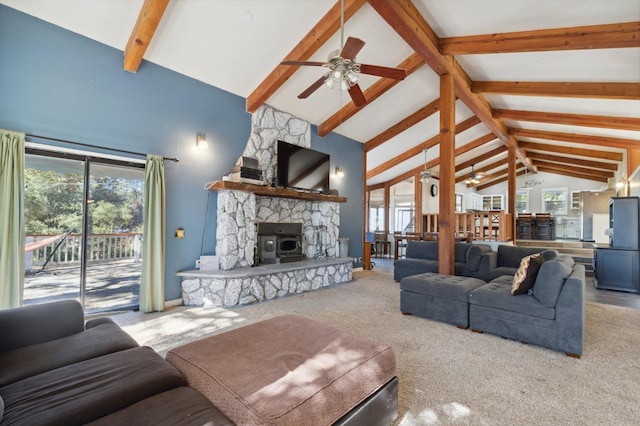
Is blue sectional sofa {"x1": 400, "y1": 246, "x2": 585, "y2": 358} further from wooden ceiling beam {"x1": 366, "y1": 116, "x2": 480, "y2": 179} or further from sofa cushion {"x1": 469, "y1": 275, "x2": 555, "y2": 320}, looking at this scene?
wooden ceiling beam {"x1": 366, "y1": 116, "x2": 480, "y2": 179}

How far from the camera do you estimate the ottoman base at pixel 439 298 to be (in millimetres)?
3506

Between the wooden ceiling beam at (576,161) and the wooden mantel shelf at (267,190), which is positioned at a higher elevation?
the wooden ceiling beam at (576,161)

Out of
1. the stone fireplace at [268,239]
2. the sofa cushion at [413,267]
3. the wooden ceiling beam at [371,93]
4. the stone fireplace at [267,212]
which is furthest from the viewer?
the sofa cushion at [413,267]

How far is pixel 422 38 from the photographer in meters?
3.91

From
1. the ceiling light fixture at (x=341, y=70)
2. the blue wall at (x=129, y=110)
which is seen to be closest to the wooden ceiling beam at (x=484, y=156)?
the blue wall at (x=129, y=110)

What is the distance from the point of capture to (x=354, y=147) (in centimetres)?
766

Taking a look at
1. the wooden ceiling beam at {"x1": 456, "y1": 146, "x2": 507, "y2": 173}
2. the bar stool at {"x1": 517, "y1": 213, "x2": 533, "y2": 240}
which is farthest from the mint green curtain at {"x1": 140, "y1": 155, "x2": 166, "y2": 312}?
the bar stool at {"x1": 517, "y1": 213, "x2": 533, "y2": 240}

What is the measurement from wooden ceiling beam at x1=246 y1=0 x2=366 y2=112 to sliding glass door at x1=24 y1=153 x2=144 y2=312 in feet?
7.17

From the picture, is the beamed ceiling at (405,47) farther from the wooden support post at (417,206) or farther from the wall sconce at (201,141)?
the wooden support post at (417,206)

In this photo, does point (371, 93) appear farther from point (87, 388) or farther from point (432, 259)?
point (87, 388)

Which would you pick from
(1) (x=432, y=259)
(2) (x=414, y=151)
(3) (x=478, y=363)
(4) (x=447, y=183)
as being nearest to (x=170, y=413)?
(3) (x=478, y=363)

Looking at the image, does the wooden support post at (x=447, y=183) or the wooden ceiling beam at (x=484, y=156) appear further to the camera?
the wooden ceiling beam at (x=484, y=156)

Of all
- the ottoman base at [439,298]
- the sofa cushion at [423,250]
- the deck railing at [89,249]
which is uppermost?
the deck railing at [89,249]

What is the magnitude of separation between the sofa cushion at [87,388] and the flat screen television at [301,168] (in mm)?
4036
